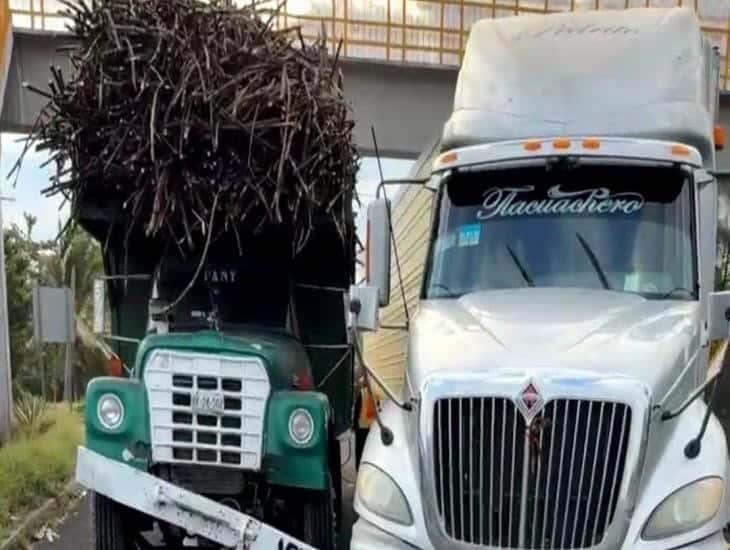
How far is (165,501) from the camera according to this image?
4781 millimetres

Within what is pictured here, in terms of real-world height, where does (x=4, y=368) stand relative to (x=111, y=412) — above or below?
below

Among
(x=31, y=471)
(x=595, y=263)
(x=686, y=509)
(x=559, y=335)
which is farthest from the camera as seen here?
(x=31, y=471)

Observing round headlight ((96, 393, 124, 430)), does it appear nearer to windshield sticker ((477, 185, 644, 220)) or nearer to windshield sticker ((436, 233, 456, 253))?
windshield sticker ((436, 233, 456, 253))

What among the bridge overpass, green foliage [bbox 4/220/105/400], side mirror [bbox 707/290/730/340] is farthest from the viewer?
green foliage [bbox 4/220/105/400]

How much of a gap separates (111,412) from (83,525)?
3.48 m

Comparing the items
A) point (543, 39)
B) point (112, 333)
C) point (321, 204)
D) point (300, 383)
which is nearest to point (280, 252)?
point (321, 204)

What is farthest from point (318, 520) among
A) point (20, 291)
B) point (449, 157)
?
point (20, 291)

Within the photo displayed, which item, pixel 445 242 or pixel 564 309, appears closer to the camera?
pixel 564 309

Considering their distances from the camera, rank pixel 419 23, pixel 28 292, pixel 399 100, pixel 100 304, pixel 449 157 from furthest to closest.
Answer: pixel 28 292 → pixel 419 23 → pixel 399 100 → pixel 100 304 → pixel 449 157

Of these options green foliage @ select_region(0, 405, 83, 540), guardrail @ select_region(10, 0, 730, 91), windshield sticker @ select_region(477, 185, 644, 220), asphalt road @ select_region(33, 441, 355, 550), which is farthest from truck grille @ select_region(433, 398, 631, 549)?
guardrail @ select_region(10, 0, 730, 91)

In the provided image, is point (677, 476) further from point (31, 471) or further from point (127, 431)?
point (31, 471)

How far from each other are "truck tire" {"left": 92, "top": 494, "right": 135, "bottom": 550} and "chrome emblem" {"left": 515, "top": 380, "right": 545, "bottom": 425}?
2.85m

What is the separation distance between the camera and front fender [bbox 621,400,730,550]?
Answer: 4.11 meters

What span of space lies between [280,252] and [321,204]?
509 mm
